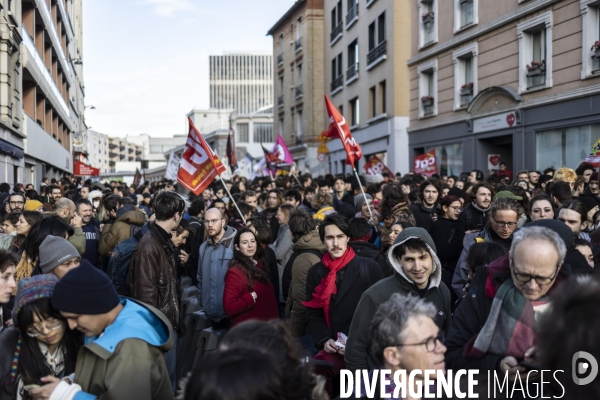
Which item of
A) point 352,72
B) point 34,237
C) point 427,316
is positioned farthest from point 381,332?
point 352,72

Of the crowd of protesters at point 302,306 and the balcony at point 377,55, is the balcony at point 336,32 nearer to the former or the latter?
the balcony at point 377,55

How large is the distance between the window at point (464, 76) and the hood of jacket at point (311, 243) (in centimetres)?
1634

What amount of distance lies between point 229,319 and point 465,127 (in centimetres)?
1679

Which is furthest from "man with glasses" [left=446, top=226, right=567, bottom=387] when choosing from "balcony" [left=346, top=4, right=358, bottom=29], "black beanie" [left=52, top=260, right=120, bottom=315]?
"balcony" [left=346, top=4, right=358, bottom=29]

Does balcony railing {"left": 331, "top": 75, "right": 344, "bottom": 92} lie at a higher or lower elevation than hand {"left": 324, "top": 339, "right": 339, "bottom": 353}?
higher

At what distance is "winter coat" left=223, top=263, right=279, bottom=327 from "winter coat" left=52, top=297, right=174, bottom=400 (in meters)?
2.67

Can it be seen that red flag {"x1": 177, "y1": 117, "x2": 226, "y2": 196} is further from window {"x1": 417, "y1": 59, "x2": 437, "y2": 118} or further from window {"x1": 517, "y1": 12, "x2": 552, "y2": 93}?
window {"x1": 417, "y1": 59, "x2": 437, "y2": 118}

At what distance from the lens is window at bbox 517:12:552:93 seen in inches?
689

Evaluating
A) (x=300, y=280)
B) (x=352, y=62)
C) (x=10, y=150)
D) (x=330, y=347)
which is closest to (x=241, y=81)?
(x=352, y=62)

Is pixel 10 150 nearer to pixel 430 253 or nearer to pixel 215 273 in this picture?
pixel 215 273

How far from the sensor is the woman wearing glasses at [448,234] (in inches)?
277

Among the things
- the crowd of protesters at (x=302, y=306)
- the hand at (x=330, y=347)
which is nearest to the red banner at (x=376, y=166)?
the crowd of protesters at (x=302, y=306)

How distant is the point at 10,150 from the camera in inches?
834

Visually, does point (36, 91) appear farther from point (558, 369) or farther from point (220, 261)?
point (558, 369)
